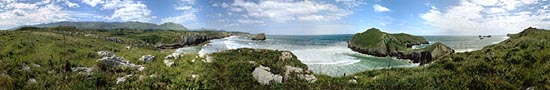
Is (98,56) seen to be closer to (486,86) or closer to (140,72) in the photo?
(140,72)

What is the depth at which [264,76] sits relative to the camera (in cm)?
1919

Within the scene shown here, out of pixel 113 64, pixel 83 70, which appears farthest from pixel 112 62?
pixel 83 70

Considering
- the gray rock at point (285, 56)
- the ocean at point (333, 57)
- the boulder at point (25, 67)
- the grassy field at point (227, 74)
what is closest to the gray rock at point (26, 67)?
the boulder at point (25, 67)

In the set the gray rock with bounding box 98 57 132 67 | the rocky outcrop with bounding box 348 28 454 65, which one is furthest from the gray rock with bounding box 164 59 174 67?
the rocky outcrop with bounding box 348 28 454 65

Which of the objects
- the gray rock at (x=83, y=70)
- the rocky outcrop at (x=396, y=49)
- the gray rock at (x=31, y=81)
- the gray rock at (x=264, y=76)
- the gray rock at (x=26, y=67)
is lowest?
the rocky outcrop at (x=396, y=49)

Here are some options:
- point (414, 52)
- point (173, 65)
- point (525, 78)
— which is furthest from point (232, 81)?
point (414, 52)

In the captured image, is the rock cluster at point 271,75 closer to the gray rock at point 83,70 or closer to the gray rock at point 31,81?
the gray rock at point 83,70

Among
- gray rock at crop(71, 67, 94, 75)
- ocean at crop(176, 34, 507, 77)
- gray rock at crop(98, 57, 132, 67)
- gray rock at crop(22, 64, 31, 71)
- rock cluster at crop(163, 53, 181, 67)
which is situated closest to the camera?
gray rock at crop(22, 64, 31, 71)

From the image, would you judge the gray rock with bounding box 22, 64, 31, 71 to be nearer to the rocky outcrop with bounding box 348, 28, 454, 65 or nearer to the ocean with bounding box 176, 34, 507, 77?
the ocean with bounding box 176, 34, 507, 77

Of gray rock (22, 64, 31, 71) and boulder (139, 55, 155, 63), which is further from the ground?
gray rock (22, 64, 31, 71)

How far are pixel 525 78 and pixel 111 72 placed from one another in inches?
755

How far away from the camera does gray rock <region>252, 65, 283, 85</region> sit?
18.4 m

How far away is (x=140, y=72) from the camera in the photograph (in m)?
19.0

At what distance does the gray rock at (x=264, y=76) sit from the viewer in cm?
1842
